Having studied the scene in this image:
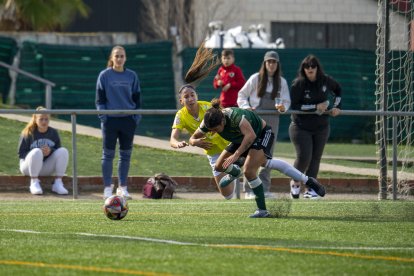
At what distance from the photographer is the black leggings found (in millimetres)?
17562

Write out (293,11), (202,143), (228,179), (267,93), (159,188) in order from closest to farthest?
(228,179)
(202,143)
(267,93)
(159,188)
(293,11)

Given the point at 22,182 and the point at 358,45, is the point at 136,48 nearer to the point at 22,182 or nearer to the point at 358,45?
the point at 22,182

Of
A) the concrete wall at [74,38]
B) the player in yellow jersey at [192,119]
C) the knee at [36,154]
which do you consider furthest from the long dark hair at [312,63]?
the concrete wall at [74,38]

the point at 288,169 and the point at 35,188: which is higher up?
the point at 288,169

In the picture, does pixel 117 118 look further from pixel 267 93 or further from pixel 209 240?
pixel 209 240

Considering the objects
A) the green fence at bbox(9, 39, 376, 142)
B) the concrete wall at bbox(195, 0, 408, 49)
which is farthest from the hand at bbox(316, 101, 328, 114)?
the concrete wall at bbox(195, 0, 408, 49)

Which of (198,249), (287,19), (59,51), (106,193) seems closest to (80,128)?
(59,51)

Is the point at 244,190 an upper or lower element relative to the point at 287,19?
lower

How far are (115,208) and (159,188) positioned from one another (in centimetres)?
507

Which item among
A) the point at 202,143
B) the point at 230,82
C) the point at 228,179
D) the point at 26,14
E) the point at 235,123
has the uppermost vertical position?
the point at 26,14

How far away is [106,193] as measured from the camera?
57.8ft

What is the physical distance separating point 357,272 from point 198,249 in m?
1.65

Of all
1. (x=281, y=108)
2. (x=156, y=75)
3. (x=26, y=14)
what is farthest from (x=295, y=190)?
(x=26, y=14)

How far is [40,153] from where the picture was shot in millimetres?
19125
